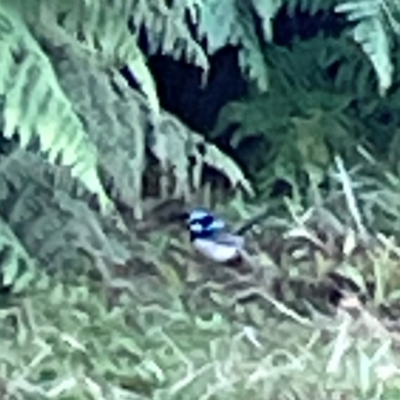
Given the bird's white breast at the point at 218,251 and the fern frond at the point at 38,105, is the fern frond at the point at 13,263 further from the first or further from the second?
the bird's white breast at the point at 218,251

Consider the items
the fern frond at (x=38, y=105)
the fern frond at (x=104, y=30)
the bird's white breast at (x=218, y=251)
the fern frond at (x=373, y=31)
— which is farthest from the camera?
the bird's white breast at (x=218, y=251)

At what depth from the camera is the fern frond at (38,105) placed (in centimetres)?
271

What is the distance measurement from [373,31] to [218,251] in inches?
21.5

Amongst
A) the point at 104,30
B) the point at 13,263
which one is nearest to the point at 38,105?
the point at 104,30

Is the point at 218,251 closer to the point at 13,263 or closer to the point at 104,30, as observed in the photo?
the point at 13,263

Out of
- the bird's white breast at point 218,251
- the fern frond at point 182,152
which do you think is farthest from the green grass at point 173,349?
the fern frond at point 182,152

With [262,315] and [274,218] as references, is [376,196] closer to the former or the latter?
[274,218]

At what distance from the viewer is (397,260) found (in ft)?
10.6

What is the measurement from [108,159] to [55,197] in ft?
0.42

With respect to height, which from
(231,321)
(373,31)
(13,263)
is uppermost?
(373,31)

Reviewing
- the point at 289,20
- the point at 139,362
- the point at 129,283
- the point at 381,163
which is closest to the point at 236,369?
the point at 139,362

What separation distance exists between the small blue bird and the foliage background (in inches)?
1.4

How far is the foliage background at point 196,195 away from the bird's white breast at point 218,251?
3cm

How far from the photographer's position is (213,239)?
3316mm
